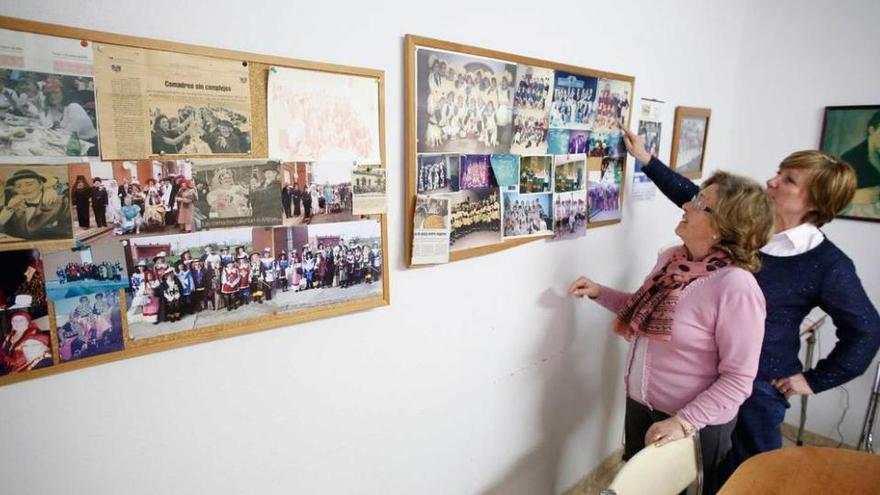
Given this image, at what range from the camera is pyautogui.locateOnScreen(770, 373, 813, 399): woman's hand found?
5.17 feet

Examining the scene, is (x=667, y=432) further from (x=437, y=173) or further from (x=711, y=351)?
(x=437, y=173)

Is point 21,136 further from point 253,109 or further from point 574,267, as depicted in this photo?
point 574,267

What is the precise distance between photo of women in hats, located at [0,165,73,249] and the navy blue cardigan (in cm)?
199

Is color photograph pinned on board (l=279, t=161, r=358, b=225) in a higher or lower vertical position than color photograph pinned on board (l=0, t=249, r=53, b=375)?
higher

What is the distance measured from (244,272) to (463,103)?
30.0 inches

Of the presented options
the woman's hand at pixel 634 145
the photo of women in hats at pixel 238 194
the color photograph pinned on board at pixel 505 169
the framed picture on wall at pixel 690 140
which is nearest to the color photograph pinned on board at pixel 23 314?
the photo of women in hats at pixel 238 194

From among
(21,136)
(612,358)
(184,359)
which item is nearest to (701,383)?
(612,358)

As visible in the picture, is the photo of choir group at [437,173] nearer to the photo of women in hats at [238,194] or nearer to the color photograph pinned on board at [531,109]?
the color photograph pinned on board at [531,109]

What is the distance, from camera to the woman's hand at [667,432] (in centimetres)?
126

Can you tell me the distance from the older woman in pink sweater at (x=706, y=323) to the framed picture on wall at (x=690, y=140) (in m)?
0.88

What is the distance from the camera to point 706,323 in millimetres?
1340

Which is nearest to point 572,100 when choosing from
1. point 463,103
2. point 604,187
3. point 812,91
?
point 604,187

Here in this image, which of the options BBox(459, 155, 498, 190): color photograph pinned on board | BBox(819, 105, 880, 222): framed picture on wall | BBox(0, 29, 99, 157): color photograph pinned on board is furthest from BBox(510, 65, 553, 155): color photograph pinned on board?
BBox(819, 105, 880, 222): framed picture on wall

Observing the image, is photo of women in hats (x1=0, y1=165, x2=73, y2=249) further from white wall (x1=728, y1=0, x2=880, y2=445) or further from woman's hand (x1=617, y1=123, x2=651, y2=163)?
white wall (x1=728, y1=0, x2=880, y2=445)
